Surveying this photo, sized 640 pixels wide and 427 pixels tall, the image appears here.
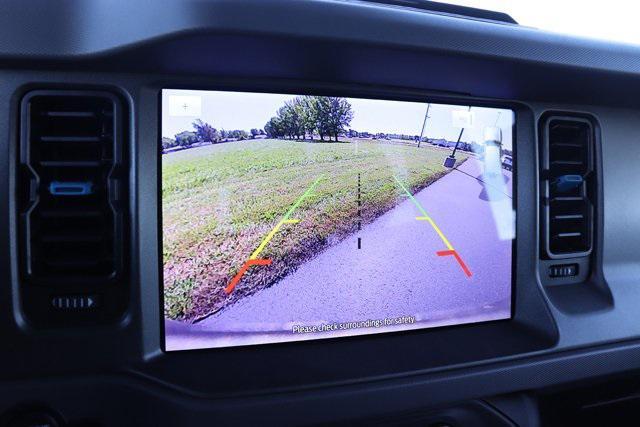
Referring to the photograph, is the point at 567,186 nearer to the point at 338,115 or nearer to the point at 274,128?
the point at 338,115

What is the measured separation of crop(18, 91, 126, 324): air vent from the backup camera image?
0.63ft

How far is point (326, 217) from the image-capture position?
Answer: 200 cm

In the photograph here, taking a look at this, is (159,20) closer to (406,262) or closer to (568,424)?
(406,262)

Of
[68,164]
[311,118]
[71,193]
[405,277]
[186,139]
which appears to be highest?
[311,118]

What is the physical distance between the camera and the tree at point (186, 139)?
6.03ft

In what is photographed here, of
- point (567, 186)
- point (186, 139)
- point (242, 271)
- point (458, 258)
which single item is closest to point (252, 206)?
point (242, 271)

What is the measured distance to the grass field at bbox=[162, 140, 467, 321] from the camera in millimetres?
1857

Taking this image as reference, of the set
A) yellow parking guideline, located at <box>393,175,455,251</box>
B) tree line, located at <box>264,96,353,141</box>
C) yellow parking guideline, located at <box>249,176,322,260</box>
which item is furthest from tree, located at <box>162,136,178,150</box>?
yellow parking guideline, located at <box>393,175,455,251</box>

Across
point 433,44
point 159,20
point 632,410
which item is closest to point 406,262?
point 433,44

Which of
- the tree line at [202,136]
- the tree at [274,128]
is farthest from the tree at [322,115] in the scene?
the tree line at [202,136]

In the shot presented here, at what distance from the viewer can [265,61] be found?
1708 mm

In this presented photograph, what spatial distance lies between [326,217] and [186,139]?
0.65m

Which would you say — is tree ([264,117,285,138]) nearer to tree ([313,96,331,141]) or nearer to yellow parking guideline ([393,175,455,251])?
tree ([313,96,331,141])

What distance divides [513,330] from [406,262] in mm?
693
